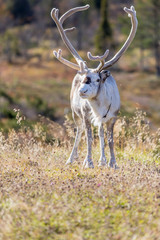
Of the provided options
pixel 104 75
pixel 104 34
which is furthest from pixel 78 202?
pixel 104 34

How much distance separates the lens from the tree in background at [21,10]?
78.8 m

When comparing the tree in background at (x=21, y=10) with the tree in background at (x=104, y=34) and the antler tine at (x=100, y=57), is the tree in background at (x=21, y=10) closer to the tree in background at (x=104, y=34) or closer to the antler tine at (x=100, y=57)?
the tree in background at (x=104, y=34)

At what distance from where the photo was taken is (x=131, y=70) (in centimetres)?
6825

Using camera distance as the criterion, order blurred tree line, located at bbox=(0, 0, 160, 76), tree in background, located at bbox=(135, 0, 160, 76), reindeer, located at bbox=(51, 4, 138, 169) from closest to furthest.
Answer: reindeer, located at bbox=(51, 4, 138, 169), tree in background, located at bbox=(135, 0, 160, 76), blurred tree line, located at bbox=(0, 0, 160, 76)

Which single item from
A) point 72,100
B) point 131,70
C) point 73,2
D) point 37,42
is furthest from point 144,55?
point 72,100

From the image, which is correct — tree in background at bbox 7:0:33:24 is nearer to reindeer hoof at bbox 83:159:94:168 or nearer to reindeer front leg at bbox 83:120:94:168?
reindeer front leg at bbox 83:120:94:168

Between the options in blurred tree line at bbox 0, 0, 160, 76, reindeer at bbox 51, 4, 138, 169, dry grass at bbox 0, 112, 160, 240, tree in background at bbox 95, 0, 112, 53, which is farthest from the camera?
blurred tree line at bbox 0, 0, 160, 76

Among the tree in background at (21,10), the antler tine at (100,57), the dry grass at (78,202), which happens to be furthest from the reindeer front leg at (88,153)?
the tree in background at (21,10)

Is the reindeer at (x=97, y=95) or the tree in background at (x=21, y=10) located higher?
the tree in background at (x=21, y=10)

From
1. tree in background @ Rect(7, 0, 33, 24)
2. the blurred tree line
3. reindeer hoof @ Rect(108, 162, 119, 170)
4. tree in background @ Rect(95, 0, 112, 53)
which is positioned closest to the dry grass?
reindeer hoof @ Rect(108, 162, 119, 170)

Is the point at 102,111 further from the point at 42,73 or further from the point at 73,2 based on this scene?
the point at 73,2

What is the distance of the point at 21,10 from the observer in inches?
3199

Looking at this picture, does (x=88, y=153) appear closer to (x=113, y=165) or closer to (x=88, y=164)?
(x=88, y=164)

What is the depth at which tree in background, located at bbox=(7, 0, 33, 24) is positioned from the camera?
78.8m
